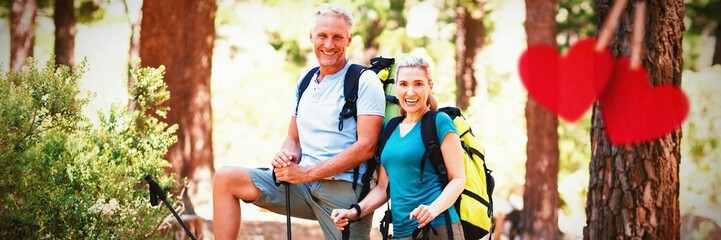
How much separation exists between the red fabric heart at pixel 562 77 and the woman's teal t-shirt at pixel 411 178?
4.27 m

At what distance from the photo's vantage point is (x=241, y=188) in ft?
11.2

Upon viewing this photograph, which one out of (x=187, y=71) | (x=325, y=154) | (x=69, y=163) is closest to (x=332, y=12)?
(x=325, y=154)

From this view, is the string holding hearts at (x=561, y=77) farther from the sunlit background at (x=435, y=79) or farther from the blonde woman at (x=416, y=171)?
→ the blonde woman at (x=416, y=171)

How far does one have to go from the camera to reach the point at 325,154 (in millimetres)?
3410

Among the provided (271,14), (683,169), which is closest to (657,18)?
(683,169)

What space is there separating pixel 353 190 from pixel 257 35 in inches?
418

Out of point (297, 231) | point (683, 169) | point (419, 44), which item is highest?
point (419, 44)

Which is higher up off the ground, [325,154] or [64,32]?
[64,32]

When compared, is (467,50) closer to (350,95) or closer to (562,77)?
(562,77)

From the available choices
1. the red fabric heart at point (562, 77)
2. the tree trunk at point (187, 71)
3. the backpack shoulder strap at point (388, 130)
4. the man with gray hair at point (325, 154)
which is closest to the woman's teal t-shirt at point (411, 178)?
the backpack shoulder strap at point (388, 130)

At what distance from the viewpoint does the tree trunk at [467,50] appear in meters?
10.6

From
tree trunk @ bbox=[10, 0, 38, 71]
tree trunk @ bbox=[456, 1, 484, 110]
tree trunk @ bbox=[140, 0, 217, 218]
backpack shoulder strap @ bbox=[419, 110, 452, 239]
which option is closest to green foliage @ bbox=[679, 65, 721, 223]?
tree trunk @ bbox=[456, 1, 484, 110]

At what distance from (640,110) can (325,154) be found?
1.93m

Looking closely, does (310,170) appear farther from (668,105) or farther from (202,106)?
(202,106)
